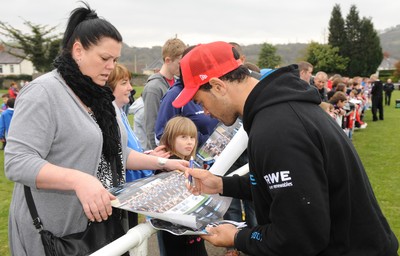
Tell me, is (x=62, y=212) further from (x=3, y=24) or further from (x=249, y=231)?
(x=3, y=24)

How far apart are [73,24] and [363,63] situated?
223ft

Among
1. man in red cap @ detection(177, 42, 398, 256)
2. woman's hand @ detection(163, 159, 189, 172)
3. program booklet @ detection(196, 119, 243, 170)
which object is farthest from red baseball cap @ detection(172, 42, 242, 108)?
program booklet @ detection(196, 119, 243, 170)

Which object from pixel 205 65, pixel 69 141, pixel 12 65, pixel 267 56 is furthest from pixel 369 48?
pixel 12 65

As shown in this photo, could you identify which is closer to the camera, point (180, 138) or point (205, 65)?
point (205, 65)

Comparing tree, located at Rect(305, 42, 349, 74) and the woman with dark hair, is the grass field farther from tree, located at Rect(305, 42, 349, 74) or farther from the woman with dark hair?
tree, located at Rect(305, 42, 349, 74)

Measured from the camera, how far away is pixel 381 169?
894cm

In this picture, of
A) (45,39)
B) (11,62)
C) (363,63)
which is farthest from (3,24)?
(363,63)

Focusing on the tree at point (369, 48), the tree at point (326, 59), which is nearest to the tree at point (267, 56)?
the tree at point (326, 59)

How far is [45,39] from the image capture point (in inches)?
1727

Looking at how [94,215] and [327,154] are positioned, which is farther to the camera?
[94,215]

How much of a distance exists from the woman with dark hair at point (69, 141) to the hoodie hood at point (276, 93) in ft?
2.51

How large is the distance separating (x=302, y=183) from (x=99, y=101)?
1.27 meters

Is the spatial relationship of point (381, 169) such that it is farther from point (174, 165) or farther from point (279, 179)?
point (279, 179)

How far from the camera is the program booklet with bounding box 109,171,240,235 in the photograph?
185cm
